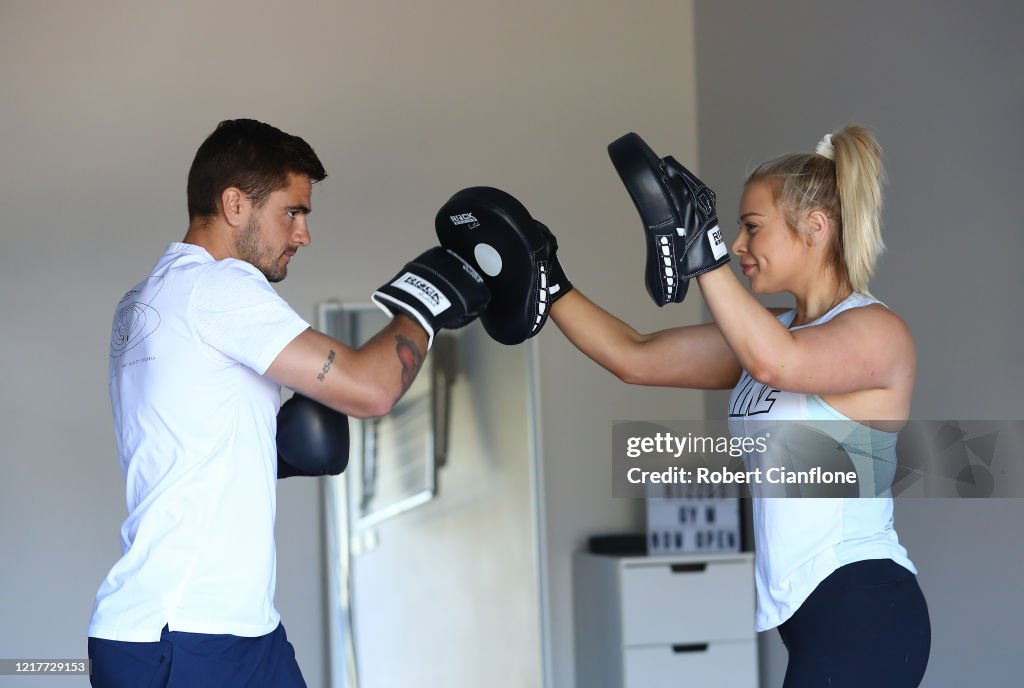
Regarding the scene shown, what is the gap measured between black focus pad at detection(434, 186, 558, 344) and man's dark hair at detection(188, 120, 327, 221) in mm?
301

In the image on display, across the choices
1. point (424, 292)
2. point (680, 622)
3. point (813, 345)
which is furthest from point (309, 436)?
point (680, 622)

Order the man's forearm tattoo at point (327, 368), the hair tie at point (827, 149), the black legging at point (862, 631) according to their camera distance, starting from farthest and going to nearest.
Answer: the hair tie at point (827, 149), the man's forearm tattoo at point (327, 368), the black legging at point (862, 631)

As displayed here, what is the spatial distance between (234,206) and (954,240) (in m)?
1.84

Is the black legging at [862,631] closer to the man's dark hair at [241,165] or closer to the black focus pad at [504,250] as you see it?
Answer: the black focus pad at [504,250]

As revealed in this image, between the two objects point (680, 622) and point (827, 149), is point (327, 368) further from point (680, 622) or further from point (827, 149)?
point (680, 622)

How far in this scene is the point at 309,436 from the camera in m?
1.90

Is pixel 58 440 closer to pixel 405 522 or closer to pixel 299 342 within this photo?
pixel 405 522

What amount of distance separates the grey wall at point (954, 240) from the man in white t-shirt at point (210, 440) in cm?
150

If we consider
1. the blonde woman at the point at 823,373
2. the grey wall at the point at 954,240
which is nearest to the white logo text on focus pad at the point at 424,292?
the blonde woman at the point at 823,373

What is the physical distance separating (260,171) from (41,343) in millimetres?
1954

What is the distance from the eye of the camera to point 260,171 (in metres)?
1.98

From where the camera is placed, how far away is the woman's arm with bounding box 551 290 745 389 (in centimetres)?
214

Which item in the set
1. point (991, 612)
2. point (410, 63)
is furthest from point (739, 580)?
point (410, 63)

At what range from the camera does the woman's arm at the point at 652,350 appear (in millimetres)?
2141
